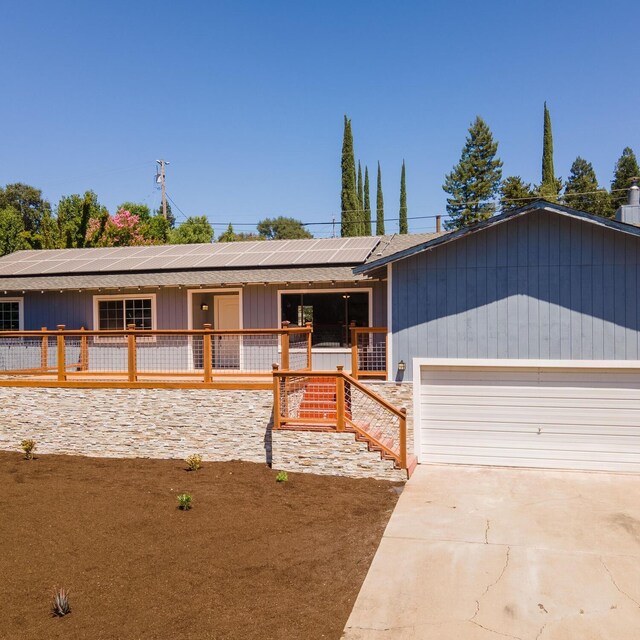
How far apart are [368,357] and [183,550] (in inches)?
244

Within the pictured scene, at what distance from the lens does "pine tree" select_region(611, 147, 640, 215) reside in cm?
4272

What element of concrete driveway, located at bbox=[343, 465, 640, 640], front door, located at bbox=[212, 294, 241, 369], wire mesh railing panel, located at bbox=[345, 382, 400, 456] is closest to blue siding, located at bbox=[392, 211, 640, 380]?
wire mesh railing panel, located at bbox=[345, 382, 400, 456]

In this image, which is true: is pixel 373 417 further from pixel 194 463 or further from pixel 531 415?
pixel 194 463

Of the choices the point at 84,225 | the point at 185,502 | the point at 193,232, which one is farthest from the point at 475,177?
the point at 185,502

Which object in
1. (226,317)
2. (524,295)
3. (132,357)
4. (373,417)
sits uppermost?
(524,295)

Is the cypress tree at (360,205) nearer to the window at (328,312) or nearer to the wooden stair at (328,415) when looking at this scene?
the window at (328,312)

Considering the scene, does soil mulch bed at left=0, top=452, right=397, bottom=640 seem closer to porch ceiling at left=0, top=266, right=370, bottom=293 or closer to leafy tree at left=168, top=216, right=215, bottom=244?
porch ceiling at left=0, top=266, right=370, bottom=293

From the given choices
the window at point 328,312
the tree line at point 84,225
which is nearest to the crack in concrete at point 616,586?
the window at point 328,312

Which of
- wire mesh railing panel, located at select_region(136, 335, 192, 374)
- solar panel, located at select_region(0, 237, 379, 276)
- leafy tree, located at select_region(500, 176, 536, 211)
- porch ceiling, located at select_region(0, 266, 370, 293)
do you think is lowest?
wire mesh railing panel, located at select_region(136, 335, 192, 374)

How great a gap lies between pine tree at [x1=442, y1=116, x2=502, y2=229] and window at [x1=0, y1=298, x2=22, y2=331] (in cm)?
3587

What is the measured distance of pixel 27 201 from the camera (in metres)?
54.8

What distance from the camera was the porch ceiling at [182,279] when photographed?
13445 millimetres

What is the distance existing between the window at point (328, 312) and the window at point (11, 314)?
8128 mm

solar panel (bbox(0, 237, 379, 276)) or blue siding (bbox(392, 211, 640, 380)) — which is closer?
blue siding (bbox(392, 211, 640, 380))
